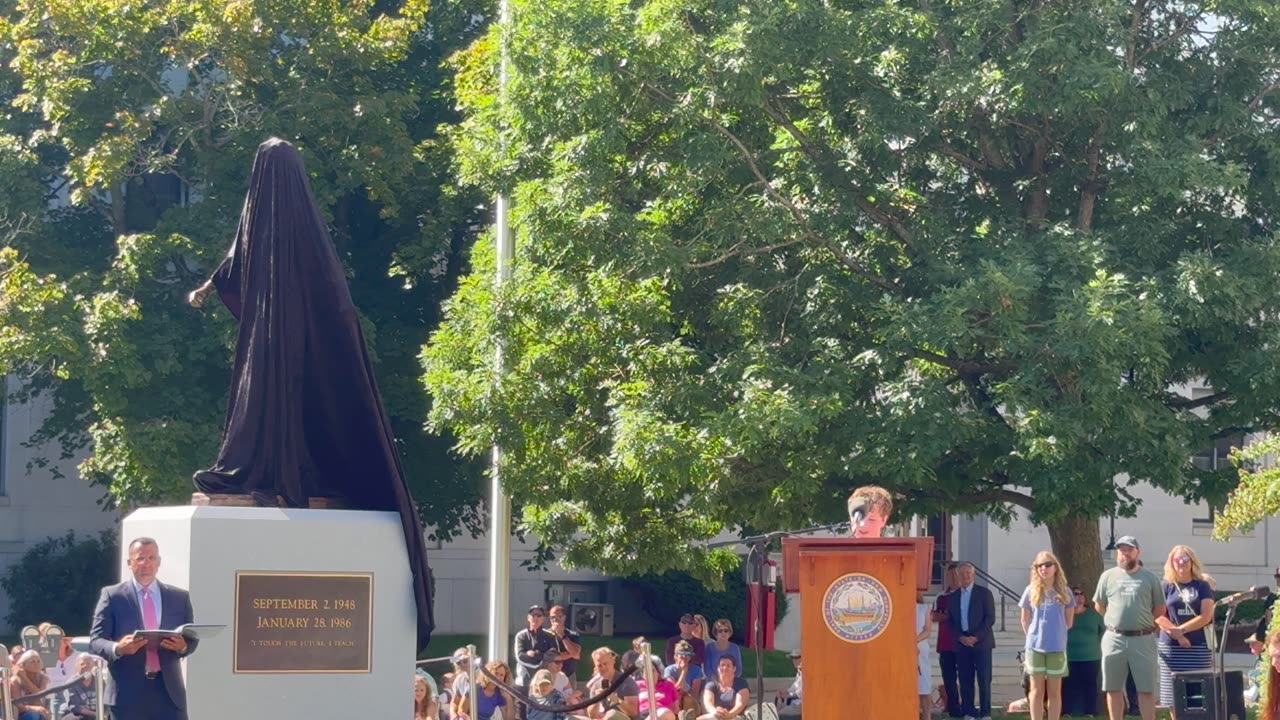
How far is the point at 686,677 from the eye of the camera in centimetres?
1872

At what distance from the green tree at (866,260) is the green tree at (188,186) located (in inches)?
209

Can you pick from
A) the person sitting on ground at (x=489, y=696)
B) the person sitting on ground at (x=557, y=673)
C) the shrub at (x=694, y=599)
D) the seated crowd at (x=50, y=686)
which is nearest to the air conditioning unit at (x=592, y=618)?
the shrub at (x=694, y=599)

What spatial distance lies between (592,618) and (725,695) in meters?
14.2

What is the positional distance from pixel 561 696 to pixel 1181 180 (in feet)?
24.9

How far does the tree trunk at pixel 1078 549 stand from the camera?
1938cm

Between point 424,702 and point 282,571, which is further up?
point 282,571

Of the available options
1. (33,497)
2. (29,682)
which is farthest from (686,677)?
(33,497)

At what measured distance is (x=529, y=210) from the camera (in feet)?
59.9

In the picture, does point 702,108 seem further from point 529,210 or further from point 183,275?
point 183,275

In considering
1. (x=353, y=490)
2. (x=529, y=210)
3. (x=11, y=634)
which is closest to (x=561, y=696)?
(x=529, y=210)

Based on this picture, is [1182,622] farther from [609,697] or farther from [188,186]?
[188,186]

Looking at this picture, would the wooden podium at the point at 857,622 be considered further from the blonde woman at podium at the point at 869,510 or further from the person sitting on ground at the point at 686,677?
the person sitting on ground at the point at 686,677

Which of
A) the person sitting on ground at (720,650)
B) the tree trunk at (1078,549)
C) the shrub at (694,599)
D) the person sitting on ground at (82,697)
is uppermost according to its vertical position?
the tree trunk at (1078,549)

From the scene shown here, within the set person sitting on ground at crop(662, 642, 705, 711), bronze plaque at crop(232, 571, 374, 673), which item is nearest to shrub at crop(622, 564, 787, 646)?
person sitting on ground at crop(662, 642, 705, 711)
